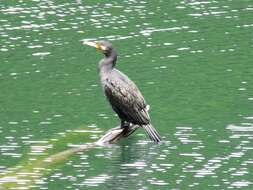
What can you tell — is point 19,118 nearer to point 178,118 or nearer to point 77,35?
point 178,118

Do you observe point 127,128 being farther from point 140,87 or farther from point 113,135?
point 140,87

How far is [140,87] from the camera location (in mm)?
33094

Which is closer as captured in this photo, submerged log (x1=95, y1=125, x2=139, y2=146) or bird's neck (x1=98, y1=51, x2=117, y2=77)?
submerged log (x1=95, y1=125, x2=139, y2=146)

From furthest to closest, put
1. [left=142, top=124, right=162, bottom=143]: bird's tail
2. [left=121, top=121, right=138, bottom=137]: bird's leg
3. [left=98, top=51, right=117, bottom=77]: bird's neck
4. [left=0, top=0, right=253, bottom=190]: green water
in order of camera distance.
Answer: [left=98, top=51, right=117, bottom=77]: bird's neck, [left=121, top=121, right=138, bottom=137]: bird's leg, [left=142, top=124, right=162, bottom=143]: bird's tail, [left=0, top=0, right=253, bottom=190]: green water

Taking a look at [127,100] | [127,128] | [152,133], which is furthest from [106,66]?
[152,133]

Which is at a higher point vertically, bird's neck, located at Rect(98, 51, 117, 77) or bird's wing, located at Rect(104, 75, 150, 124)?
bird's neck, located at Rect(98, 51, 117, 77)

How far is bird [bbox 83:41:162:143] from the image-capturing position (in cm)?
2808

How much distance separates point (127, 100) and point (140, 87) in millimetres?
4851

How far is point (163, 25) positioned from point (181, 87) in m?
7.51

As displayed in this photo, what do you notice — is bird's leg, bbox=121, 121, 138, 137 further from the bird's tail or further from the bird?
the bird's tail

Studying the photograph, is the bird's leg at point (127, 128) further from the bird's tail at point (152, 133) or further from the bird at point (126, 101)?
the bird's tail at point (152, 133)

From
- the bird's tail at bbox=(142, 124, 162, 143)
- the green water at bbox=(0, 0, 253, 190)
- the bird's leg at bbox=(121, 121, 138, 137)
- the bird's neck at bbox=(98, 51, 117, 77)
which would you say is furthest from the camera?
the bird's neck at bbox=(98, 51, 117, 77)

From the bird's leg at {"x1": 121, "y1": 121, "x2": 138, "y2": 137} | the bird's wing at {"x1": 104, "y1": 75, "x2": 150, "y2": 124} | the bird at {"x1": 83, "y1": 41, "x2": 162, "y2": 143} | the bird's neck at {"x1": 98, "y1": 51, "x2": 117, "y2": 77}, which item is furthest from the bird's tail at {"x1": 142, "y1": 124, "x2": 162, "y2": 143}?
the bird's neck at {"x1": 98, "y1": 51, "x2": 117, "y2": 77}

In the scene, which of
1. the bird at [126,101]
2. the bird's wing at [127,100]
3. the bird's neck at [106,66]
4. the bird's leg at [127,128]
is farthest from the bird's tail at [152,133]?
the bird's neck at [106,66]
